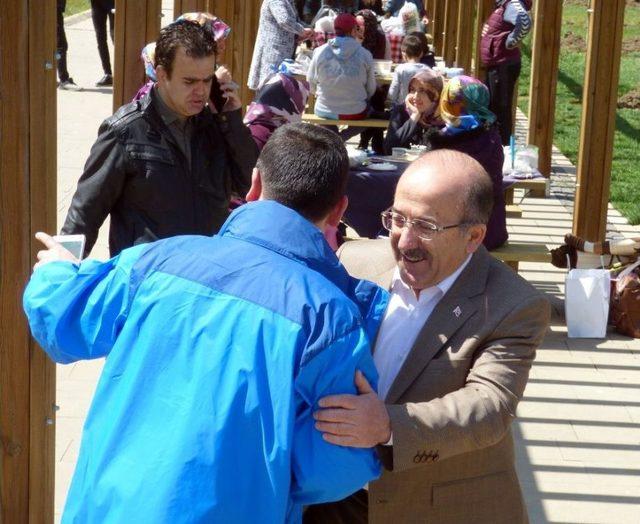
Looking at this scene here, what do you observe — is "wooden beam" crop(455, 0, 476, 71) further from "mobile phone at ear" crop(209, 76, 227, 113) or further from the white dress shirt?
the white dress shirt

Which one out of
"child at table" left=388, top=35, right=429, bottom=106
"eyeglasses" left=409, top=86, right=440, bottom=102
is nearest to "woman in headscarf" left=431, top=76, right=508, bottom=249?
"eyeglasses" left=409, top=86, right=440, bottom=102

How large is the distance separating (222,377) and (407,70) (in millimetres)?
9877

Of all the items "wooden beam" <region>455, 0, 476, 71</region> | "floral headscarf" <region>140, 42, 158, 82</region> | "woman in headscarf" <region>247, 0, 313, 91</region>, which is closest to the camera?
"floral headscarf" <region>140, 42, 158, 82</region>

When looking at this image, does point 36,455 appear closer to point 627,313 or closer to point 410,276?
point 410,276

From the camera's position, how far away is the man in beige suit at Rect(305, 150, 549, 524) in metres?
2.56

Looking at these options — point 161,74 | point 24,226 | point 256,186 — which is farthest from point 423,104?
point 256,186

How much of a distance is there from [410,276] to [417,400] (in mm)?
277

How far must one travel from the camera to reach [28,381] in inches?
146

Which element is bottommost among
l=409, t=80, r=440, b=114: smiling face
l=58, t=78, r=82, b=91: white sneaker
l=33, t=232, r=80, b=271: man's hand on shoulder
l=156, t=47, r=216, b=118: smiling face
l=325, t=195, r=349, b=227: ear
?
l=58, t=78, r=82, b=91: white sneaker

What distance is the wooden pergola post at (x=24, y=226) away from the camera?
3.45 m

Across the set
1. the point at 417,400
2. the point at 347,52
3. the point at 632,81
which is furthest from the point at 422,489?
the point at 632,81

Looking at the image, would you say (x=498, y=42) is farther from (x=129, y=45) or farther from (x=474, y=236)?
(x=474, y=236)

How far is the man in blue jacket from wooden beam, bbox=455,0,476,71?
14.6 m

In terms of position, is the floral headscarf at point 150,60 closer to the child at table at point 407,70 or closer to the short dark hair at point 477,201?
the short dark hair at point 477,201
